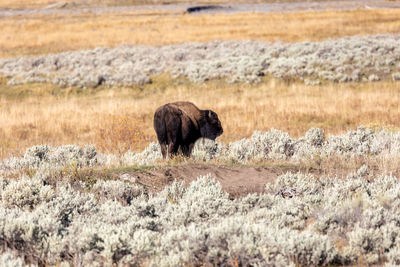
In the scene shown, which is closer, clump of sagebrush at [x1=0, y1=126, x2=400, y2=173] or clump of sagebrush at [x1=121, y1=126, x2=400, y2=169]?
clump of sagebrush at [x1=0, y1=126, x2=400, y2=173]

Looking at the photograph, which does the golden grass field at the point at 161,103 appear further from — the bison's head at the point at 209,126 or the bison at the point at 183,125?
the bison's head at the point at 209,126

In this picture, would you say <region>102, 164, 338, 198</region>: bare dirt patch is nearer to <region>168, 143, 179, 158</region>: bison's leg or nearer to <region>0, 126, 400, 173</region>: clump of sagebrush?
<region>168, 143, 179, 158</region>: bison's leg

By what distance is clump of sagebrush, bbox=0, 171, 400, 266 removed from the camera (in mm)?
5227

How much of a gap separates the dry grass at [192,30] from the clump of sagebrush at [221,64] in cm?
490

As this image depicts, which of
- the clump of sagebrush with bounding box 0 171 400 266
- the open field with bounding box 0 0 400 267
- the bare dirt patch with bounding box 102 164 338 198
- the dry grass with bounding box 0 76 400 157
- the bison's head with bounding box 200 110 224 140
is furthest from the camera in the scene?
the dry grass with bounding box 0 76 400 157

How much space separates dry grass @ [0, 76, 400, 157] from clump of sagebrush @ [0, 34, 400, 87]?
121cm

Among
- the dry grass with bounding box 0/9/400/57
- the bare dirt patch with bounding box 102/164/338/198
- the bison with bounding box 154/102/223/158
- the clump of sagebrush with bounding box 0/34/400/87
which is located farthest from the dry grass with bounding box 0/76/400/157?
the dry grass with bounding box 0/9/400/57

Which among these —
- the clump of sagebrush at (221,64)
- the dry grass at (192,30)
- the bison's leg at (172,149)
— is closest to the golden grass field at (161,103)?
the clump of sagebrush at (221,64)

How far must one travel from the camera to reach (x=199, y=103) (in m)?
20.1

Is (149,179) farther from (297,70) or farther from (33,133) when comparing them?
(297,70)

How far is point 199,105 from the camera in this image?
19766 millimetres

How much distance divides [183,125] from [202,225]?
3407mm

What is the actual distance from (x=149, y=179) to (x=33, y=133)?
9213 mm

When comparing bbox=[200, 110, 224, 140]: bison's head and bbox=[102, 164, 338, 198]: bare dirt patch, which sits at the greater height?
bbox=[200, 110, 224, 140]: bison's head
